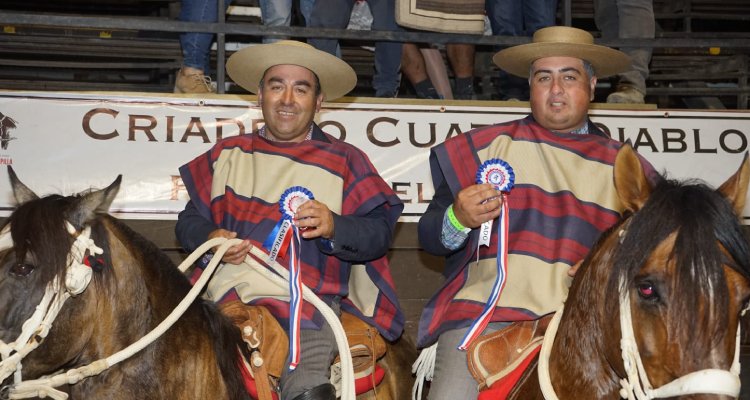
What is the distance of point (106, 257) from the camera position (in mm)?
2957

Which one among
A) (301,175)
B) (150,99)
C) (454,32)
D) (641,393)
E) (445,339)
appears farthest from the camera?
(454,32)

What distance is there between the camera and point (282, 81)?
12.8ft

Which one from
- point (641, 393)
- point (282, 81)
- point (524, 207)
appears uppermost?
point (282, 81)

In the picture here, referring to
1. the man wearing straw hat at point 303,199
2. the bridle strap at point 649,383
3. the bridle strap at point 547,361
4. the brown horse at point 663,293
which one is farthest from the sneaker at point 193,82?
the bridle strap at point 649,383

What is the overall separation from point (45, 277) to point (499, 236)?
4.97 ft

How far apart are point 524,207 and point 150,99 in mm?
2797

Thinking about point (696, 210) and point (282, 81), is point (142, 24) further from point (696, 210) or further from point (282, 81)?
point (696, 210)

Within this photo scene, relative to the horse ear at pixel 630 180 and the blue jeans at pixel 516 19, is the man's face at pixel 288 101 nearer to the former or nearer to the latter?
the horse ear at pixel 630 180

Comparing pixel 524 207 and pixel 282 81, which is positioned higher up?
pixel 282 81

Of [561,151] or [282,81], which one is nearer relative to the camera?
[561,151]

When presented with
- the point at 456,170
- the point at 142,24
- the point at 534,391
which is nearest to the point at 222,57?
the point at 142,24

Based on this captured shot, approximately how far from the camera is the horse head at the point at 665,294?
2332 mm

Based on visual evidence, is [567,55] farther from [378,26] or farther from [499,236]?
[378,26]

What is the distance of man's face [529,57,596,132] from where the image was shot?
3.60 meters
